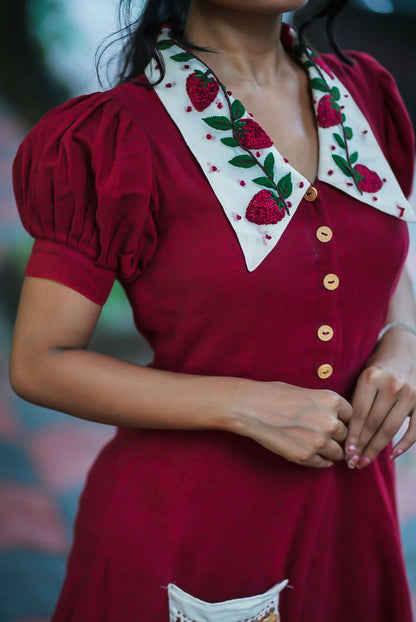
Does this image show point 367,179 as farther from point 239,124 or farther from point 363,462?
point 363,462

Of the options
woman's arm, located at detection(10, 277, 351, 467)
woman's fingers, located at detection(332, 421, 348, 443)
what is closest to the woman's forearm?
woman's arm, located at detection(10, 277, 351, 467)

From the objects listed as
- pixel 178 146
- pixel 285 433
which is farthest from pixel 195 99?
pixel 285 433

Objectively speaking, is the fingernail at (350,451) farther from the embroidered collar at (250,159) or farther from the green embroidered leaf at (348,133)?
the green embroidered leaf at (348,133)

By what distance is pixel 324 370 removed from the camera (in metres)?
0.80

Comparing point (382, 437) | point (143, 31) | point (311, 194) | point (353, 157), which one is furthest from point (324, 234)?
point (143, 31)

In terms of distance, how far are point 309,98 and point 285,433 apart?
1.61 ft

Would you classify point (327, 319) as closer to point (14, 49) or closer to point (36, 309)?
point (36, 309)

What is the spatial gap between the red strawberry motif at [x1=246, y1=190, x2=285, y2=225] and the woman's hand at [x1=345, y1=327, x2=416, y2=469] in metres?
0.22

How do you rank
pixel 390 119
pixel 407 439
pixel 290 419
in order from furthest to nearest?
pixel 390 119, pixel 407 439, pixel 290 419

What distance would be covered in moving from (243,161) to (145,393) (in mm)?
304

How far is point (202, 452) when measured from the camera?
81 centimetres

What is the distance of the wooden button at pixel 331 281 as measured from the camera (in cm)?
78

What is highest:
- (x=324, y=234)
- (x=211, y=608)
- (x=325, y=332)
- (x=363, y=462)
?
(x=324, y=234)

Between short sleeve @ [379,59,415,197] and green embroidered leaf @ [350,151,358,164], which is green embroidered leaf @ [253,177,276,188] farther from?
short sleeve @ [379,59,415,197]
